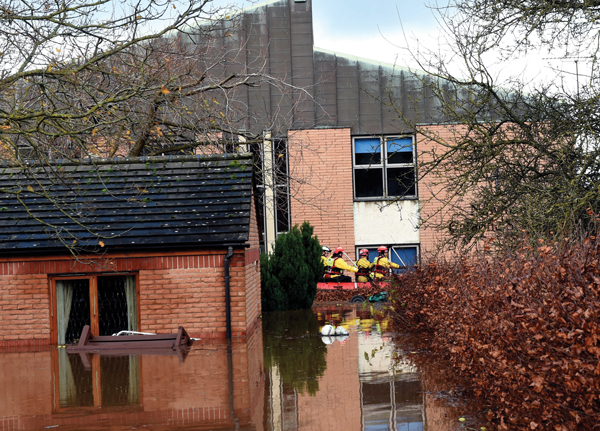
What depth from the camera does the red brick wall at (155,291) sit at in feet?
44.2

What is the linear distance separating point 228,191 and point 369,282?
8.56 meters

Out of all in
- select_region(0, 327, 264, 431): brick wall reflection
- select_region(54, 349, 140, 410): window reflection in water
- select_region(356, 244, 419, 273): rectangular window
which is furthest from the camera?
select_region(356, 244, 419, 273): rectangular window

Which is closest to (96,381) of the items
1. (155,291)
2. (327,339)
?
(155,291)

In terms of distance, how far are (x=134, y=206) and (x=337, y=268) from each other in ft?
30.9

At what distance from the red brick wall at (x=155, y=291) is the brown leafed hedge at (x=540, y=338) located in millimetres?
6778

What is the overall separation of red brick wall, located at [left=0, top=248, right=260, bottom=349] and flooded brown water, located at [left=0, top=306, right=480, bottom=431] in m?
0.72

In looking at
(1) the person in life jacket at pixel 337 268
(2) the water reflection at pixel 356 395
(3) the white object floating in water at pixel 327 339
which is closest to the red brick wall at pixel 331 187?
(1) the person in life jacket at pixel 337 268

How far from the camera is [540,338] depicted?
5.12 m

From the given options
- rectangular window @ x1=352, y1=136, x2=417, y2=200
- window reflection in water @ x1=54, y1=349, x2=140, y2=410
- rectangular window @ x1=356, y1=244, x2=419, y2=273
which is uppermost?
rectangular window @ x1=352, y1=136, x2=417, y2=200

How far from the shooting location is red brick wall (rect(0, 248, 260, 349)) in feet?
44.2

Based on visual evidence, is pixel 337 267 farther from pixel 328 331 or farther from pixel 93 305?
pixel 93 305

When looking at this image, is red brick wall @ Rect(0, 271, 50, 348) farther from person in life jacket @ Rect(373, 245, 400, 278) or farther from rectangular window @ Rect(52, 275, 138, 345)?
person in life jacket @ Rect(373, 245, 400, 278)

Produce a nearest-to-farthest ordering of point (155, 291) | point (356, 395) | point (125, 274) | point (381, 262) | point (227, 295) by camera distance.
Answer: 1. point (356, 395)
2. point (227, 295)
3. point (155, 291)
4. point (125, 274)
5. point (381, 262)

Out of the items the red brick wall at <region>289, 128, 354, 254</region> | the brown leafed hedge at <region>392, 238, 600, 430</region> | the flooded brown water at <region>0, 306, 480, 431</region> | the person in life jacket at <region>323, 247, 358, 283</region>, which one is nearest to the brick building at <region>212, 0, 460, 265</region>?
the red brick wall at <region>289, 128, 354, 254</region>
